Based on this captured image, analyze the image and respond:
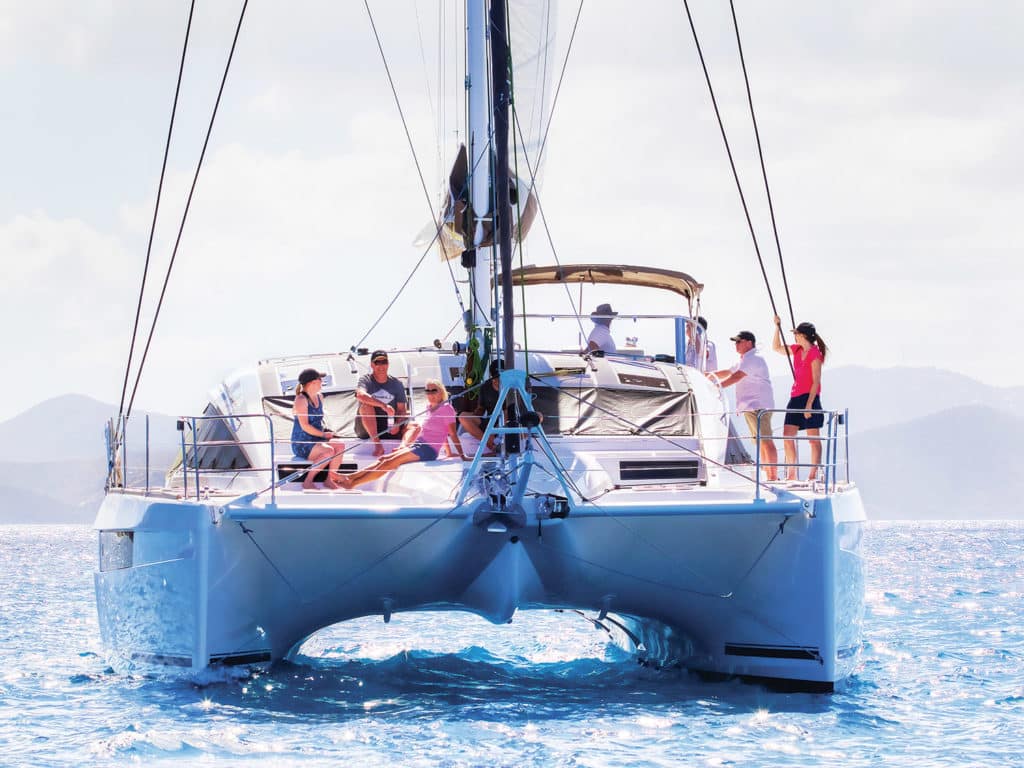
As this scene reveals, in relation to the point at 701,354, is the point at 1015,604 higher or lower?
lower

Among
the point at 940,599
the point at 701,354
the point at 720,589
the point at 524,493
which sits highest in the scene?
the point at 701,354

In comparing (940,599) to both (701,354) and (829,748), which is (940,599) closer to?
(701,354)

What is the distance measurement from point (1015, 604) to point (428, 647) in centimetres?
1176

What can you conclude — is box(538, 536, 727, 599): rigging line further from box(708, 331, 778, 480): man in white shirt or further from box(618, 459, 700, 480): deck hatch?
box(708, 331, 778, 480): man in white shirt

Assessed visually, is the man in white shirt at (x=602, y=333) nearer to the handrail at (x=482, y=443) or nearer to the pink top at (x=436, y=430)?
the handrail at (x=482, y=443)

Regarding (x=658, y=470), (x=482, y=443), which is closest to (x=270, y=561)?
(x=482, y=443)

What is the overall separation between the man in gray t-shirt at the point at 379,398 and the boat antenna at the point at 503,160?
1.51 meters

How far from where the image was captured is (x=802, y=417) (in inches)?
401

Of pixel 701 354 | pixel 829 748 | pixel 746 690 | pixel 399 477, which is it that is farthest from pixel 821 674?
pixel 701 354

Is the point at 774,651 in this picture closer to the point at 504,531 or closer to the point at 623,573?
the point at 623,573

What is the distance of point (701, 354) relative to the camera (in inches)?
508

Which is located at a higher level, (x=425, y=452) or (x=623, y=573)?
(x=425, y=452)

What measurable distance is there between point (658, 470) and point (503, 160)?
2.83 m

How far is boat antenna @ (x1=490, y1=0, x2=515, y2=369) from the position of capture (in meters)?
8.48
